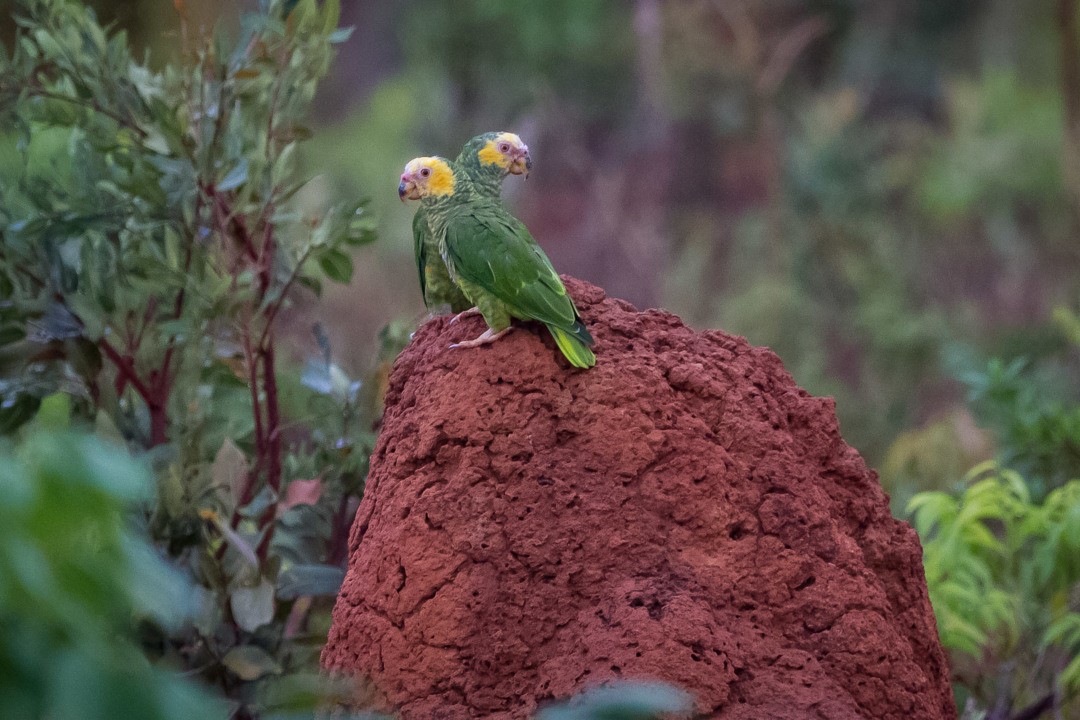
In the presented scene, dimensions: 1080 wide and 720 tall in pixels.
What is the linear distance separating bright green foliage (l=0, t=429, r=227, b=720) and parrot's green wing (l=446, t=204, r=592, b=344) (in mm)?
1513

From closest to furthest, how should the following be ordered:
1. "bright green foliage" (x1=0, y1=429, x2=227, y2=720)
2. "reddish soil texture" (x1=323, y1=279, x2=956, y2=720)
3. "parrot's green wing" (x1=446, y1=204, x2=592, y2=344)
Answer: "bright green foliage" (x1=0, y1=429, x2=227, y2=720)
"reddish soil texture" (x1=323, y1=279, x2=956, y2=720)
"parrot's green wing" (x1=446, y1=204, x2=592, y2=344)

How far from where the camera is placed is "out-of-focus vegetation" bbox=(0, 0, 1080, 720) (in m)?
3.57

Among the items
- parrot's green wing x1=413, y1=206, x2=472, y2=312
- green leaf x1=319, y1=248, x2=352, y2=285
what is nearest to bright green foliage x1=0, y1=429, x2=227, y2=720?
parrot's green wing x1=413, y1=206, x2=472, y2=312

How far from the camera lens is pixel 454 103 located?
18203 millimetres

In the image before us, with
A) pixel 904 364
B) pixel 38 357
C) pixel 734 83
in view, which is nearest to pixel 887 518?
pixel 38 357

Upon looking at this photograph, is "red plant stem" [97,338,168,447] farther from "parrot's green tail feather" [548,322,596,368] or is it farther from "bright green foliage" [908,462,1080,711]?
"bright green foliage" [908,462,1080,711]

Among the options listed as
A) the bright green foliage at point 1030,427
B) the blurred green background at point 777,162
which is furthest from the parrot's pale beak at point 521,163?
the blurred green background at point 777,162

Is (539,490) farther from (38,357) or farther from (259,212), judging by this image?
(38,357)

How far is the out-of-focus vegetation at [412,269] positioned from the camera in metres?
3.57

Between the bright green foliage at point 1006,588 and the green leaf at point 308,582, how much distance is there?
199 cm

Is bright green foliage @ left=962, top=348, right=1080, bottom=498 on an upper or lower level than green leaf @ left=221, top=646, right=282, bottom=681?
upper

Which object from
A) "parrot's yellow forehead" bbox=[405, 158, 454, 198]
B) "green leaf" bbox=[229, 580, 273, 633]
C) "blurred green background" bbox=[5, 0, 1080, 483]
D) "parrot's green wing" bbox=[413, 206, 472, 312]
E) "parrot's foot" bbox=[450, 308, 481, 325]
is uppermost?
"blurred green background" bbox=[5, 0, 1080, 483]

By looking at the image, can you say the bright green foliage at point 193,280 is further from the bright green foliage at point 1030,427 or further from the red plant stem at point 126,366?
the bright green foliage at point 1030,427

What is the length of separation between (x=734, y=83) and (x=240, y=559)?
1278 cm
